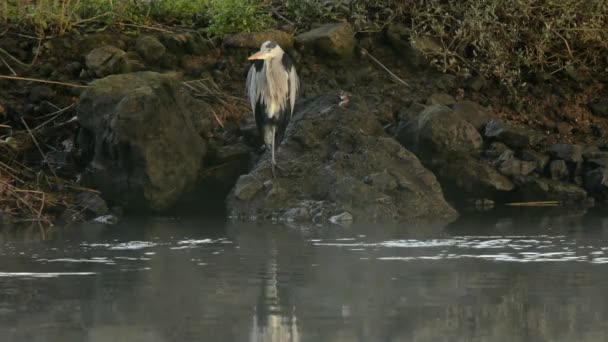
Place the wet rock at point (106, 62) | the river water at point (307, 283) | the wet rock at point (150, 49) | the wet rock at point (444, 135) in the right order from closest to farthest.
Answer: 1. the river water at point (307, 283)
2. the wet rock at point (444, 135)
3. the wet rock at point (106, 62)
4. the wet rock at point (150, 49)

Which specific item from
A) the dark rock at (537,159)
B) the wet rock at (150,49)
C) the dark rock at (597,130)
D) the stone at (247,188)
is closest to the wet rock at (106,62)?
the wet rock at (150,49)

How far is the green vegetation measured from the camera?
10945 millimetres

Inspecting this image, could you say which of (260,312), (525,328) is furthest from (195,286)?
(525,328)

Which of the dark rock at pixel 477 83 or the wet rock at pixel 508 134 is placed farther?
the dark rock at pixel 477 83

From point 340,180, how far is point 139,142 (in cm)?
154

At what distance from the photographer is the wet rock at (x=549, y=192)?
9.46 metres

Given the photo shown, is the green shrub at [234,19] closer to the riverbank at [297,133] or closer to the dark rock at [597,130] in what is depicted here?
the riverbank at [297,133]

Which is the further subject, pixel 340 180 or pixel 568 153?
pixel 568 153

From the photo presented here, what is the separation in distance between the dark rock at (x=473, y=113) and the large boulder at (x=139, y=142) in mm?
2530

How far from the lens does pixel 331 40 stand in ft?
35.9

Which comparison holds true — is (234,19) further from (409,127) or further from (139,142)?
(139,142)

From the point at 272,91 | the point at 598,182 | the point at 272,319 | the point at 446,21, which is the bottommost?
the point at 272,319

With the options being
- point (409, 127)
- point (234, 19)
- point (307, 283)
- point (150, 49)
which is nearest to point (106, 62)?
point (150, 49)

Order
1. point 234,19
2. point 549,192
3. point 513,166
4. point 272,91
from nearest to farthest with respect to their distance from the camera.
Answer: point 272,91, point 549,192, point 513,166, point 234,19
